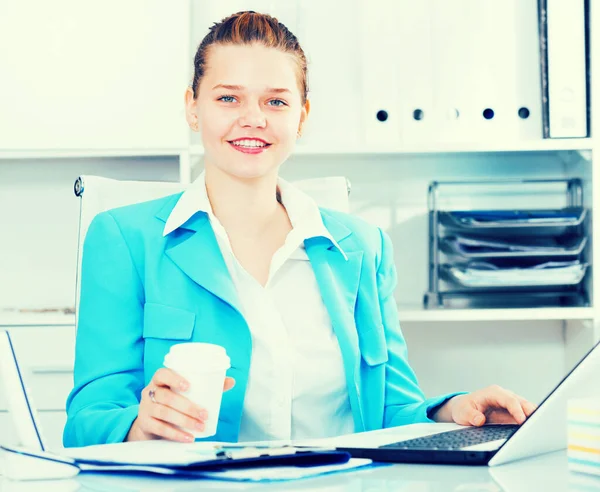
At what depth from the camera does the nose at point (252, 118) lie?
57.1 inches

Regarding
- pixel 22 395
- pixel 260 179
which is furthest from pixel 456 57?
pixel 22 395

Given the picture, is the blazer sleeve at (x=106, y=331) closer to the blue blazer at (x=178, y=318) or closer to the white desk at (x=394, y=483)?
the blue blazer at (x=178, y=318)

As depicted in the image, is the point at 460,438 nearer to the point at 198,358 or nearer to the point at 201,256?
the point at 198,358

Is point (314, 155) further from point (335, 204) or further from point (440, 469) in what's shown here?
point (440, 469)

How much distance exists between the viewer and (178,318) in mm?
1344

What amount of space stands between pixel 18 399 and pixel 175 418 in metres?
0.19

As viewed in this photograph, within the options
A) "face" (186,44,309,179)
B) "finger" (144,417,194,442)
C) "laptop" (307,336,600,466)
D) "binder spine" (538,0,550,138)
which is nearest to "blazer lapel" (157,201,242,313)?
"face" (186,44,309,179)

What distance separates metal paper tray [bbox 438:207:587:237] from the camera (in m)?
2.10

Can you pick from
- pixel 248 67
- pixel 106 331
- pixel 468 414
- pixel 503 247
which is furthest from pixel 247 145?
pixel 503 247

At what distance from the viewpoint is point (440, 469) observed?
852 mm

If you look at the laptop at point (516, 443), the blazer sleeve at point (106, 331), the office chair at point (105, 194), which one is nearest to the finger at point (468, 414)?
the laptop at point (516, 443)

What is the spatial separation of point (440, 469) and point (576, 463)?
13 centimetres

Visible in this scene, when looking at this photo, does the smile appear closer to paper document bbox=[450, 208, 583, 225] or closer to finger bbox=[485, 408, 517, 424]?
finger bbox=[485, 408, 517, 424]

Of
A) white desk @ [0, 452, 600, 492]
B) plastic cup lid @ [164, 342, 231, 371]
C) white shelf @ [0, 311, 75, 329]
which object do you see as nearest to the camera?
white desk @ [0, 452, 600, 492]
